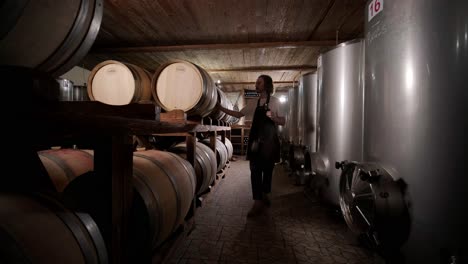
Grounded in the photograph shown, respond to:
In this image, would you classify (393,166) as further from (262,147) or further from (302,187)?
(302,187)

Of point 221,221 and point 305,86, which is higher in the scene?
point 305,86

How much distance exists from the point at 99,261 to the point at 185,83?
214cm

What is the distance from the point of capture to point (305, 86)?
394cm

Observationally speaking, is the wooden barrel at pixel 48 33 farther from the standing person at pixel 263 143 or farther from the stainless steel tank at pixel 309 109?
the stainless steel tank at pixel 309 109

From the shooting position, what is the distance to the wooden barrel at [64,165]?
145 centimetres

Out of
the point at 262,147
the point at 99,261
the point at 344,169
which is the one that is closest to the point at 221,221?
the point at 262,147

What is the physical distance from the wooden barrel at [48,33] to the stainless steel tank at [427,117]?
5.33ft

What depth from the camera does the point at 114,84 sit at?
106 inches

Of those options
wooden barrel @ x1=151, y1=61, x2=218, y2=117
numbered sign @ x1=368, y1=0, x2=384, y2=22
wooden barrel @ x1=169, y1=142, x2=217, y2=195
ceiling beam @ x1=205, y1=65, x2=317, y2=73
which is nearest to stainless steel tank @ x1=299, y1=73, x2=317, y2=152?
wooden barrel @ x1=169, y1=142, x2=217, y2=195

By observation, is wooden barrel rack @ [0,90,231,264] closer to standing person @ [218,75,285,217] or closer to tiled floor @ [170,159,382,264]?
tiled floor @ [170,159,382,264]

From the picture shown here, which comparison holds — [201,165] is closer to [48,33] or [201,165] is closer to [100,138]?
[100,138]

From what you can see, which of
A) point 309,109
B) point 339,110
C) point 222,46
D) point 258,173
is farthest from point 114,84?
point 309,109

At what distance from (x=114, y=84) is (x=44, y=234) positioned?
91.1 inches

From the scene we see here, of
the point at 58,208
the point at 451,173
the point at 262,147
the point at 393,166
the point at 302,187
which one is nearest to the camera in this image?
the point at 58,208
